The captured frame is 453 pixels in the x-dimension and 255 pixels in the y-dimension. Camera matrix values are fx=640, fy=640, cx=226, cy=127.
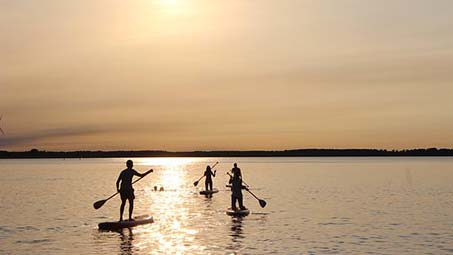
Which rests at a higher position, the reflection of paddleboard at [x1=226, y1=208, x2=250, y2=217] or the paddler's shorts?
the paddler's shorts

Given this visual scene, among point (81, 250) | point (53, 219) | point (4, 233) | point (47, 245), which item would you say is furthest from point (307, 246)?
point (53, 219)

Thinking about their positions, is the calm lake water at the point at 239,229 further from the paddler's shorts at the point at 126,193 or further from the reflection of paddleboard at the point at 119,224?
the paddler's shorts at the point at 126,193

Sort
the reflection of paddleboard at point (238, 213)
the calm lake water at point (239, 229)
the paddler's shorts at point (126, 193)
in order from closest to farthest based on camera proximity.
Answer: the calm lake water at point (239, 229), the paddler's shorts at point (126, 193), the reflection of paddleboard at point (238, 213)

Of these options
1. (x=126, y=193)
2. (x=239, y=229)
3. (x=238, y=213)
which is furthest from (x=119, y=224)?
Answer: (x=238, y=213)

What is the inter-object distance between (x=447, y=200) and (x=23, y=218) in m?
29.1

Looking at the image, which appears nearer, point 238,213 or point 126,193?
point 126,193

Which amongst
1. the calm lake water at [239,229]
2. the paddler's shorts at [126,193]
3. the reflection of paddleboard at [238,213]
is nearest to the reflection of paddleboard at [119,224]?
the calm lake water at [239,229]

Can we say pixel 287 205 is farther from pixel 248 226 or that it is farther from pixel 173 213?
pixel 248 226

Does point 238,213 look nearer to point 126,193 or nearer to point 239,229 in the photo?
point 239,229

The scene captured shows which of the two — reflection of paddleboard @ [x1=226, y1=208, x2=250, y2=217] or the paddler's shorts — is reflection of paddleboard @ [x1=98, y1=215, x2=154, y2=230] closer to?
the paddler's shorts

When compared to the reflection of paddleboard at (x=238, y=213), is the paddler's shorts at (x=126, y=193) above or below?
above

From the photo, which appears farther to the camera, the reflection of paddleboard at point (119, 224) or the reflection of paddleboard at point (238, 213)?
the reflection of paddleboard at point (238, 213)

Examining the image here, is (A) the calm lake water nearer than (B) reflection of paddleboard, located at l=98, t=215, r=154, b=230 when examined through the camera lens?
Yes

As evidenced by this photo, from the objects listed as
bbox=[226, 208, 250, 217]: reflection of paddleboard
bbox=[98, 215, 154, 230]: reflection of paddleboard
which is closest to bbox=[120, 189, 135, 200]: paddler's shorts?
bbox=[98, 215, 154, 230]: reflection of paddleboard
